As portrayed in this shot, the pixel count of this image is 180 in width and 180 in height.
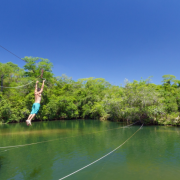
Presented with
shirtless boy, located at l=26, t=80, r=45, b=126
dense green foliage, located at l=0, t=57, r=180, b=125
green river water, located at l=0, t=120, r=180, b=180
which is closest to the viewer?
shirtless boy, located at l=26, t=80, r=45, b=126

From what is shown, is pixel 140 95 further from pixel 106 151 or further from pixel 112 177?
pixel 112 177

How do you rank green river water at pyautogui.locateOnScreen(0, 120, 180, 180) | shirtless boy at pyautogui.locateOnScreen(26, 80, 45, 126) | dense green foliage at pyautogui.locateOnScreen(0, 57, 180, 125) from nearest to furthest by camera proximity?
shirtless boy at pyautogui.locateOnScreen(26, 80, 45, 126)
green river water at pyautogui.locateOnScreen(0, 120, 180, 180)
dense green foliage at pyautogui.locateOnScreen(0, 57, 180, 125)

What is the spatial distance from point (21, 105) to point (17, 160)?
95.7 ft

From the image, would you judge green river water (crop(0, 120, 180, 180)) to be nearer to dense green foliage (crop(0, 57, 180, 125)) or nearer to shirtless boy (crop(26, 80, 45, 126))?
shirtless boy (crop(26, 80, 45, 126))

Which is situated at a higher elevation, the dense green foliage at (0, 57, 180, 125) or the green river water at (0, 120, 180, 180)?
the dense green foliage at (0, 57, 180, 125)

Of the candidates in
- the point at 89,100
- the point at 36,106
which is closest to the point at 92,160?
the point at 36,106

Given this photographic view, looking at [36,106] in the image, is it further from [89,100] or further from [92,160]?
[89,100]

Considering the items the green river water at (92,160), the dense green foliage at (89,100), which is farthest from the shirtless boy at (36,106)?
the dense green foliage at (89,100)

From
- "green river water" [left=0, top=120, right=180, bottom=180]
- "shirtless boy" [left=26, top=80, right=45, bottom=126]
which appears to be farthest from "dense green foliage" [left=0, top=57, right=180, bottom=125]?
"shirtless boy" [left=26, top=80, right=45, bottom=126]

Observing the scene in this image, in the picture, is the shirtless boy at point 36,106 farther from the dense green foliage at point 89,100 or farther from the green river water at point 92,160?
the dense green foliage at point 89,100

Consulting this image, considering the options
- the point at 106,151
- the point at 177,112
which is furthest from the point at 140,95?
the point at 106,151

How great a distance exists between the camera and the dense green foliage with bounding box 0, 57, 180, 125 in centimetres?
2714

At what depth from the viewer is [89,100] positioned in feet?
159

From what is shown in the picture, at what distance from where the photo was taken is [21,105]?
38406 millimetres
